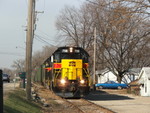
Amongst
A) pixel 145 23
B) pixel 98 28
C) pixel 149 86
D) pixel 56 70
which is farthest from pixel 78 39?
pixel 145 23

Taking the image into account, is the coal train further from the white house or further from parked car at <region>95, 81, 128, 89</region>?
parked car at <region>95, 81, 128, 89</region>

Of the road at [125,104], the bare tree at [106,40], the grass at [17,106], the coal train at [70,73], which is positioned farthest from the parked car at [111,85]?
the grass at [17,106]

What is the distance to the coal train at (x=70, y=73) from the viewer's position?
2191 cm

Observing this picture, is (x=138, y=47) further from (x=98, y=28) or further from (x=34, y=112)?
(x=34, y=112)

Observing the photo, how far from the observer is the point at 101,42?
46.9m

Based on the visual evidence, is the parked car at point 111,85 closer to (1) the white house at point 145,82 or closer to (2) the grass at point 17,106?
(1) the white house at point 145,82

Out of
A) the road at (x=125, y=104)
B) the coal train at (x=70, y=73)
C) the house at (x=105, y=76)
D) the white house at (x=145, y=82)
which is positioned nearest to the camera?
the road at (x=125, y=104)

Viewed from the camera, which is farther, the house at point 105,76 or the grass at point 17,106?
the house at point 105,76

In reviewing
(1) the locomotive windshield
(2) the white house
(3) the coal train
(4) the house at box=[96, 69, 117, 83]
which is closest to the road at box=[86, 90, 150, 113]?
(3) the coal train

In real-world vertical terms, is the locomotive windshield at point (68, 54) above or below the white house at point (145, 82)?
above

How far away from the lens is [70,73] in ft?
73.0

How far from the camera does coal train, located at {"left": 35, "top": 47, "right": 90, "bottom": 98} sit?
21906mm

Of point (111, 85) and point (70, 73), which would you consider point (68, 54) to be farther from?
point (111, 85)

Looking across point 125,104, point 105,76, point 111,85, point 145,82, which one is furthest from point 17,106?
point 105,76
